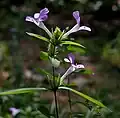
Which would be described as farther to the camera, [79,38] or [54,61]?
[79,38]

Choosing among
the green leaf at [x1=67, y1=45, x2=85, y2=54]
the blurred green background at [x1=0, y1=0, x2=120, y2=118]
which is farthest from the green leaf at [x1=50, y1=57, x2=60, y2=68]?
the blurred green background at [x1=0, y1=0, x2=120, y2=118]

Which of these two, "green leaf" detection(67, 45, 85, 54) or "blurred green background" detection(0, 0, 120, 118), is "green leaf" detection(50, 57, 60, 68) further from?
"blurred green background" detection(0, 0, 120, 118)

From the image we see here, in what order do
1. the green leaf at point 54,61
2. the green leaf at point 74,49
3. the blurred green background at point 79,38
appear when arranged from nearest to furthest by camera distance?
the green leaf at point 54,61 < the green leaf at point 74,49 < the blurred green background at point 79,38

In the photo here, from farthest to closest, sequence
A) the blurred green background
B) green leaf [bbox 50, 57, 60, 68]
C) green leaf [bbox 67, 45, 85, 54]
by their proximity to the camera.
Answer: the blurred green background, green leaf [bbox 67, 45, 85, 54], green leaf [bbox 50, 57, 60, 68]

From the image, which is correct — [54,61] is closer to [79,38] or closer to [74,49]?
[74,49]

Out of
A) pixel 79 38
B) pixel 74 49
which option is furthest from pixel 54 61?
pixel 79 38

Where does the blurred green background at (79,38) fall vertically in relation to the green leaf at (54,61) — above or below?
above

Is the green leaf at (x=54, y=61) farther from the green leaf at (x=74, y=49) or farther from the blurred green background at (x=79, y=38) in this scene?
the blurred green background at (x=79, y=38)

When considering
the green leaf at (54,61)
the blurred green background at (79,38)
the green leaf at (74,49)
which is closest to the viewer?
the green leaf at (54,61)

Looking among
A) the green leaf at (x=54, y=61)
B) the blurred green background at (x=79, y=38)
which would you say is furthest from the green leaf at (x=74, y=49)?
the blurred green background at (x=79, y=38)

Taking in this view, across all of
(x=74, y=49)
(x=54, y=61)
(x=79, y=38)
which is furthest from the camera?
(x=79, y=38)

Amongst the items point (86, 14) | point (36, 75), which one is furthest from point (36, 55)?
point (86, 14)
